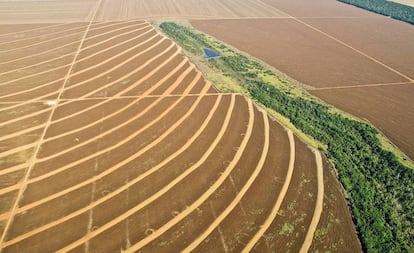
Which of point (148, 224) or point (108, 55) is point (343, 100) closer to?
point (148, 224)

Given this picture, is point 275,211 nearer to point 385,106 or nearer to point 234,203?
point 234,203

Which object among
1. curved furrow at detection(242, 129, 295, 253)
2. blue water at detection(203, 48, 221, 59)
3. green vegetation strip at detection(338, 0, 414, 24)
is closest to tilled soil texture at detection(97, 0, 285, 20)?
blue water at detection(203, 48, 221, 59)

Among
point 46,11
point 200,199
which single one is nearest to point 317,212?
point 200,199

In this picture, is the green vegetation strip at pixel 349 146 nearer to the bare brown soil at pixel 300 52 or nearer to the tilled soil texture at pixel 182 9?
the bare brown soil at pixel 300 52

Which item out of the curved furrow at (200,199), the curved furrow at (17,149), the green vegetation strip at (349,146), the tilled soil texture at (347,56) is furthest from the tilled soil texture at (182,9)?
the curved furrow at (200,199)

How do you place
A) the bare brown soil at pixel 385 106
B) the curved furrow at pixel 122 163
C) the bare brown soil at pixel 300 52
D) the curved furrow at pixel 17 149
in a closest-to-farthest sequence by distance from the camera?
the curved furrow at pixel 122 163 → the curved furrow at pixel 17 149 → the bare brown soil at pixel 385 106 → the bare brown soil at pixel 300 52

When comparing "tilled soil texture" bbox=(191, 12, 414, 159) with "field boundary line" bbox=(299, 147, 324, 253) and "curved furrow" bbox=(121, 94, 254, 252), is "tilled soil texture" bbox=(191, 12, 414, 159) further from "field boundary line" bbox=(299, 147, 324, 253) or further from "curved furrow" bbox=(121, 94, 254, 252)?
"curved furrow" bbox=(121, 94, 254, 252)
